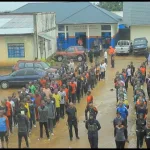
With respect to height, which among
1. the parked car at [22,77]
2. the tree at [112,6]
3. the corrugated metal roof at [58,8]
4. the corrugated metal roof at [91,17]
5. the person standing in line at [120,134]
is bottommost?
the person standing in line at [120,134]

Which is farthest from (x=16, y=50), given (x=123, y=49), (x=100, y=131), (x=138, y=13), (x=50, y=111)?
(x=50, y=111)

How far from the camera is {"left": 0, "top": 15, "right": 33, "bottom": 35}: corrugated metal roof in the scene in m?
32.2

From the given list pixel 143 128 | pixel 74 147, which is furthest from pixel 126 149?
pixel 74 147

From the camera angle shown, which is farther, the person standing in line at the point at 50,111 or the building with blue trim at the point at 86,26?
the building with blue trim at the point at 86,26

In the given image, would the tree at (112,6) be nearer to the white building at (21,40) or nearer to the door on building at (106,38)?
the door on building at (106,38)

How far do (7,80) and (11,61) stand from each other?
7.94 meters

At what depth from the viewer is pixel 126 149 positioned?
1359cm

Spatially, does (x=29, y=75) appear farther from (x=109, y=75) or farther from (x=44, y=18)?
(x=44, y=18)

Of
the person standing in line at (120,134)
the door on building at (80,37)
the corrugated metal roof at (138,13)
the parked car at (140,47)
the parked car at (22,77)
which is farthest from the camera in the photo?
the door on building at (80,37)

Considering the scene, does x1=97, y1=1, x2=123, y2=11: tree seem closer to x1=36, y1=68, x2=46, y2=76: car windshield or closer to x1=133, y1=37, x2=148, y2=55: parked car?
x1=133, y1=37, x2=148, y2=55: parked car

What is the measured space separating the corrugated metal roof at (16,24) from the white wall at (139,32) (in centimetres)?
1268

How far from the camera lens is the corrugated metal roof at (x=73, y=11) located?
4025 cm

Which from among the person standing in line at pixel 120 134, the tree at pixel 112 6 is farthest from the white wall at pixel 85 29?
the tree at pixel 112 6

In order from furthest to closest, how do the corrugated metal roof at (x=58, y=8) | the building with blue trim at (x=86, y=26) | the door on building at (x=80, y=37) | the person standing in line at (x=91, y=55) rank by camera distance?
1. the corrugated metal roof at (x=58, y=8)
2. the door on building at (x=80, y=37)
3. the building with blue trim at (x=86, y=26)
4. the person standing in line at (x=91, y=55)
